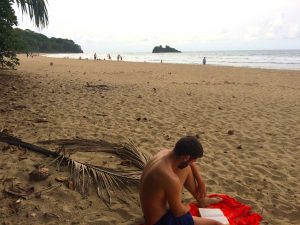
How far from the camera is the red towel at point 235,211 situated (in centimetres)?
361

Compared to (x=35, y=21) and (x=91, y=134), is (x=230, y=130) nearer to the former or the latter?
(x=91, y=134)

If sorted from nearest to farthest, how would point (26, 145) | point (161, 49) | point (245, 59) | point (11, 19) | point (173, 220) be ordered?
point (173, 220) → point (26, 145) → point (11, 19) → point (245, 59) → point (161, 49)

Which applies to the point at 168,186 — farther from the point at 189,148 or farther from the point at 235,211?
the point at 235,211

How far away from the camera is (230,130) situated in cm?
688

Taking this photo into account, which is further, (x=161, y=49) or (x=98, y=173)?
(x=161, y=49)

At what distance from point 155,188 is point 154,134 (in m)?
3.53

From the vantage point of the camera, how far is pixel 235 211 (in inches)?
149

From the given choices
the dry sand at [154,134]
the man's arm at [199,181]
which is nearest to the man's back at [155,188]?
the dry sand at [154,134]

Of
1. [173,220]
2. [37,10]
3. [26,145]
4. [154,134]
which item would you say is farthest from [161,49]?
[173,220]

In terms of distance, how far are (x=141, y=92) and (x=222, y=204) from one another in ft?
25.5

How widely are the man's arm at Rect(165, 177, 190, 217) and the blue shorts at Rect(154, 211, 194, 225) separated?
46 millimetres

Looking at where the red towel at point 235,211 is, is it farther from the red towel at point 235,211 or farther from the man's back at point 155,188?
the man's back at point 155,188

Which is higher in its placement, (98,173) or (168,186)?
(168,186)

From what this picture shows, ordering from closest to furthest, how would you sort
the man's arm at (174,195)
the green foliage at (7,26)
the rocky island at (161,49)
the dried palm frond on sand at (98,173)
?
the man's arm at (174,195), the dried palm frond on sand at (98,173), the green foliage at (7,26), the rocky island at (161,49)
